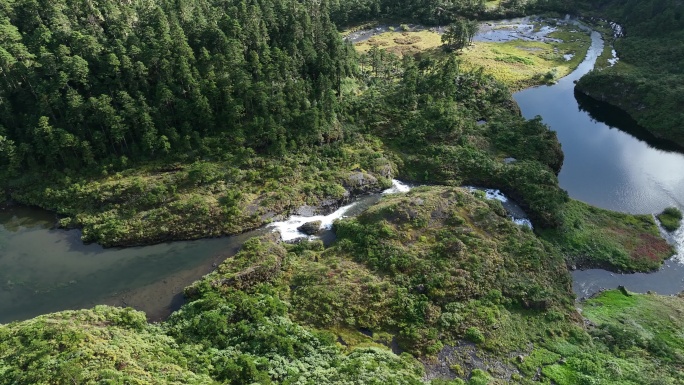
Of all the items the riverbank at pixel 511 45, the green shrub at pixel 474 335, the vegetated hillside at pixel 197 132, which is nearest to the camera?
the green shrub at pixel 474 335

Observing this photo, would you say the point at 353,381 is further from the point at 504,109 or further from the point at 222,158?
the point at 504,109

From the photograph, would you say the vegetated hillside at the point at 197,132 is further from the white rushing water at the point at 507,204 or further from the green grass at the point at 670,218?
the green grass at the point at 670,218

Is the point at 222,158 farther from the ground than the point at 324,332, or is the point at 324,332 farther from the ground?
the point at 222,158

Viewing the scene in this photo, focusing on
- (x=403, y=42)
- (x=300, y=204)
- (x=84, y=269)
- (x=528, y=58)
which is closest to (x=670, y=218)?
(x=300, y=204)

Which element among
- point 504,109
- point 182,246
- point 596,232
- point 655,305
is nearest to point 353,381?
point 182,246

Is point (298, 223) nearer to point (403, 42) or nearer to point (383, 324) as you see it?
point (383, 324)

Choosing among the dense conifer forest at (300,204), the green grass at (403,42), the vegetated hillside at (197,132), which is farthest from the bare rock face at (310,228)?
the green grass at (403,42)
